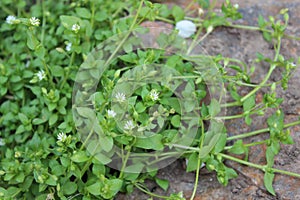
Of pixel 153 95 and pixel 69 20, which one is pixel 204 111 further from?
pixel 69 20

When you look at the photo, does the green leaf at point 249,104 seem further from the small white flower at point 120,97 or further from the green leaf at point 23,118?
the green leaf at point 23,118

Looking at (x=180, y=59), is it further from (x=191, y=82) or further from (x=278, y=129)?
(x=278, y=129)

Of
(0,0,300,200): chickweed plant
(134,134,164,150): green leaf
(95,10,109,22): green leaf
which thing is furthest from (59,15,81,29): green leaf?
(134,134,164,150): green leaf

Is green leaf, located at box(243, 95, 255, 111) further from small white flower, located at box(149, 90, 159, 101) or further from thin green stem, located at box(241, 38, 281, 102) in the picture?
small white flower, located at box(149, 90, 159, 101)

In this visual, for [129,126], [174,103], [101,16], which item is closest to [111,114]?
[129,126]

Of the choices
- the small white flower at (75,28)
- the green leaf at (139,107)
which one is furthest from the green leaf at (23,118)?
the green leaf at (139,107)

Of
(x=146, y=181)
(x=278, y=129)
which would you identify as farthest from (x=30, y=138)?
(x=278, y=129)
